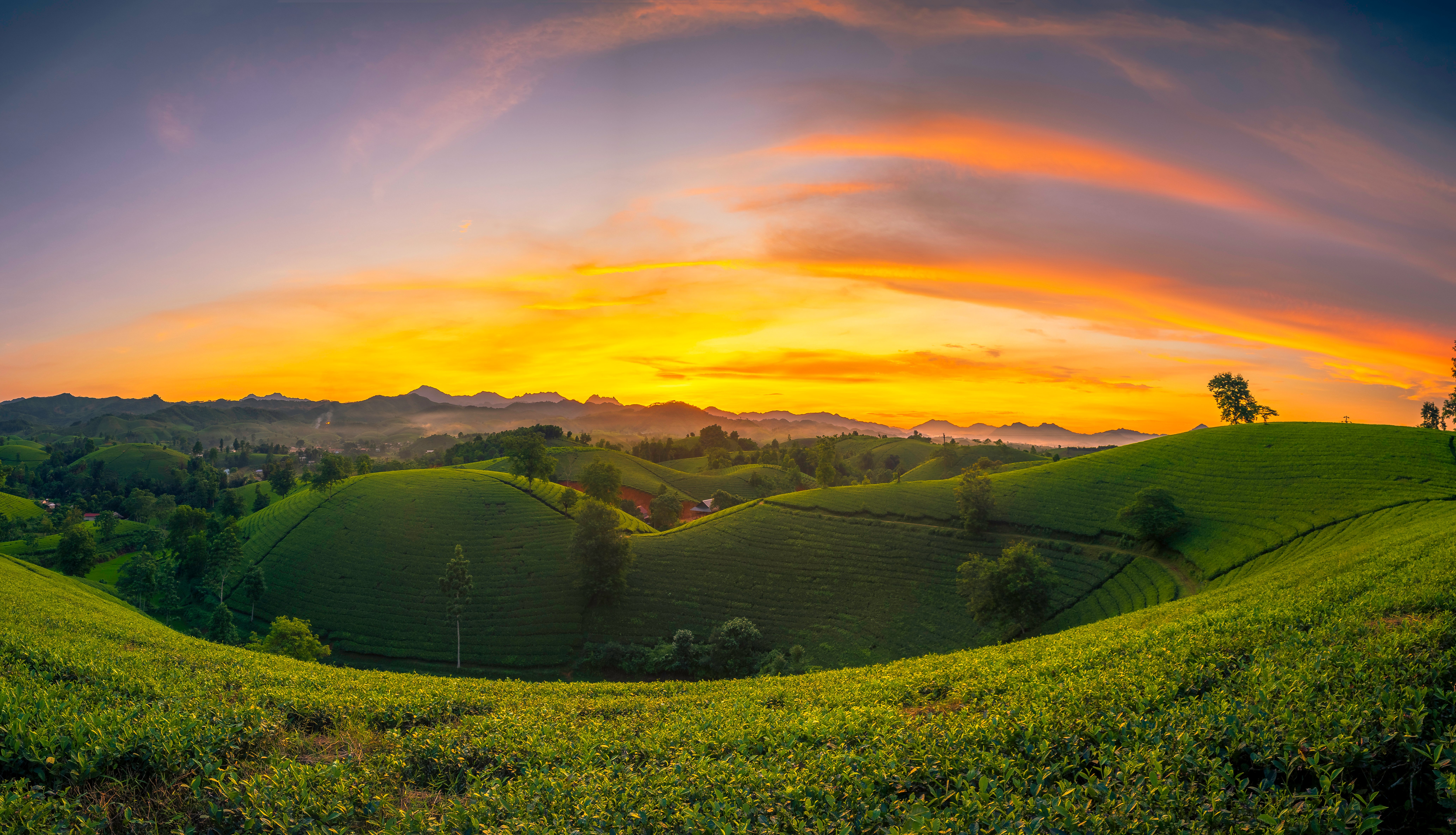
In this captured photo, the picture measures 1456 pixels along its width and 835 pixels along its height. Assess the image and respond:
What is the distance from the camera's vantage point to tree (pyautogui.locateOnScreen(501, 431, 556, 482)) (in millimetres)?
89250

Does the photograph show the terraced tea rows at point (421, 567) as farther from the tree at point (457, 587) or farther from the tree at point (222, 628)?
the tree at point (222, 628)

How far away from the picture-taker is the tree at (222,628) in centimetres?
5478

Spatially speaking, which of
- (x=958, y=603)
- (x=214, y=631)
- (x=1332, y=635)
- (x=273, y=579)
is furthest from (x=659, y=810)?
(x=273, y=579)

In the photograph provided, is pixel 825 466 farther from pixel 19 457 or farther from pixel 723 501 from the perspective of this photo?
pixel 19 457

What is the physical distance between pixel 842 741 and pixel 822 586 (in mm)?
55617

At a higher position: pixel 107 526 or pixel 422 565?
pixel 422 565

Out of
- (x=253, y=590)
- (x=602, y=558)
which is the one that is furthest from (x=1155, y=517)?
(x=253, y=590)

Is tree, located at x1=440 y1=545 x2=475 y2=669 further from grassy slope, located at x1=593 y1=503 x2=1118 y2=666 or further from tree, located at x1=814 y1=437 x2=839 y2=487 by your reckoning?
tree, located at x1=814 y1=437 x2=839 y2=487

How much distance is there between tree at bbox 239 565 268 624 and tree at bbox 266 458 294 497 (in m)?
60.6

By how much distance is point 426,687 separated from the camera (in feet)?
43.4

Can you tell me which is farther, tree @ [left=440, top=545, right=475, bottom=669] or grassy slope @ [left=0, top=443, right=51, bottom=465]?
grassy slope @ [left=0, top=443, right=51, bottom=465]

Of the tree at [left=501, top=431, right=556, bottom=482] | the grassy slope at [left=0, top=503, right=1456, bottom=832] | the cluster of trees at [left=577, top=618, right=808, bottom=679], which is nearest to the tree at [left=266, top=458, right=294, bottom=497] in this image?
the tree at [left=501, top=431, right=556, bottom=482]

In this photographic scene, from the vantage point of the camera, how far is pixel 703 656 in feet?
168

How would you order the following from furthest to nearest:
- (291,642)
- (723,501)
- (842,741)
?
(723,501) < (291,642) < (842,741)
